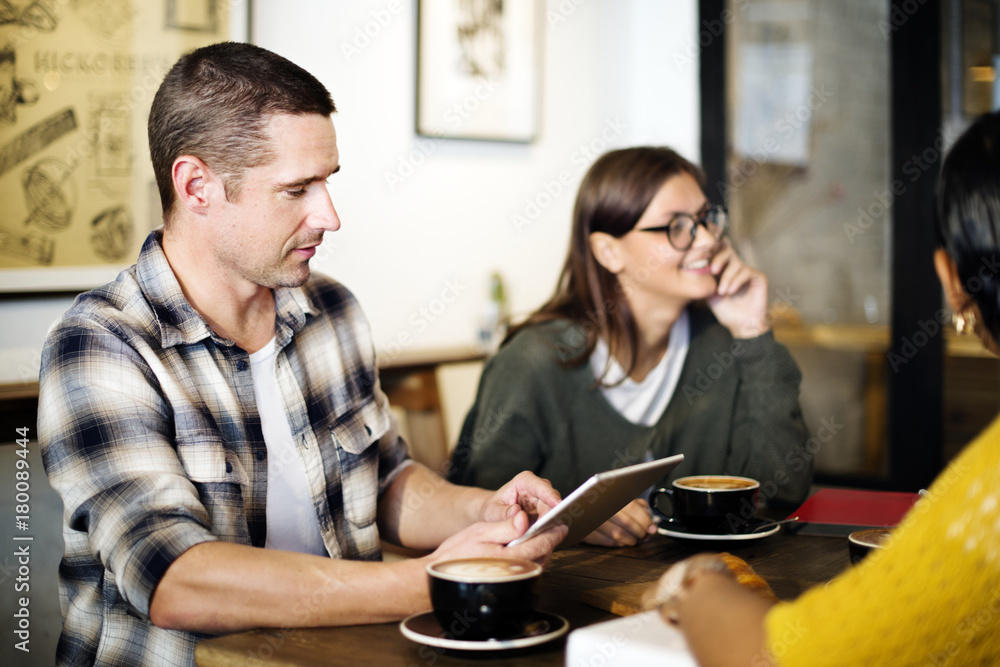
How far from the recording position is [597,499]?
107 cm

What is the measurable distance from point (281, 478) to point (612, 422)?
0.78 metres

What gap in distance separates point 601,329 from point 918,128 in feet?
6.13

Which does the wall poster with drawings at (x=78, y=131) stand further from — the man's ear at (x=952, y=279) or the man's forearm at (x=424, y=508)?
the man's ear at (x=952, y=279)

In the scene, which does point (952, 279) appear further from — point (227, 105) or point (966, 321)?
point (227, 105)

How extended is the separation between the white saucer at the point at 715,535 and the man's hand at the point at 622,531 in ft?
0.13

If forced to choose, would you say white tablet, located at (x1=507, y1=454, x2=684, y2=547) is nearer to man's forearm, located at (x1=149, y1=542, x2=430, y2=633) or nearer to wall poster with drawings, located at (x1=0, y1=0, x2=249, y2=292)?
man's forearm, located at (x1=149, y1=542, x2=430, y2=633)

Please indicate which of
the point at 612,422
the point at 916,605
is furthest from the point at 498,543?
the point at 612,422

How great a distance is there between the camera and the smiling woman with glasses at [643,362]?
6.22 ft

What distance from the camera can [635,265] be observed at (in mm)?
2109

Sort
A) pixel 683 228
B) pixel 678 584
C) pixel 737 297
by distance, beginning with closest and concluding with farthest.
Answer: pixel 678 584 < pixel 683 228 < pixel 737 297

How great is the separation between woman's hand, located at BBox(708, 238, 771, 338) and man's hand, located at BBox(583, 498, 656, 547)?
88 cm

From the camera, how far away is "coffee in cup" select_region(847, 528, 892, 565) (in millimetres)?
1084

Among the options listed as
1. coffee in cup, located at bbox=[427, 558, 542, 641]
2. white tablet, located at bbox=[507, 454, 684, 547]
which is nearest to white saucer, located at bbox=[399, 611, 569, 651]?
coffee in cup, located at bbox=[427, 558, 542, 641]

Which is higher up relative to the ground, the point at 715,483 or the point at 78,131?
the point at 78,131
